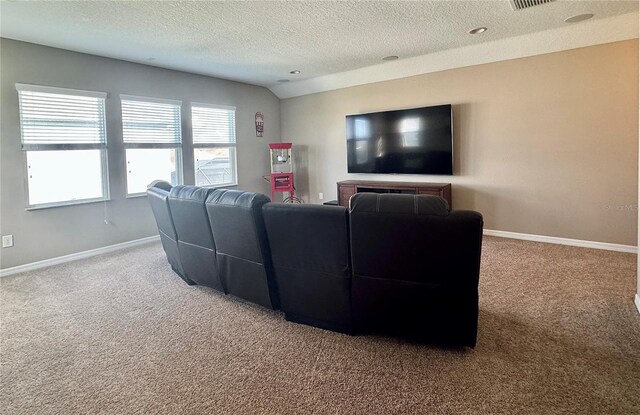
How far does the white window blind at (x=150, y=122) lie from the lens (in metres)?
4.87

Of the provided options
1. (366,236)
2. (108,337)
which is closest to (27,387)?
(108,337)

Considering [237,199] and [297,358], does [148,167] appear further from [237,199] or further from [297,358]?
[297,358]

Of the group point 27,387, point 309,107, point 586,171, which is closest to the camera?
point 27,387

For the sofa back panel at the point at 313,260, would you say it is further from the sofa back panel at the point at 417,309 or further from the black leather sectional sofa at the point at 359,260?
the sofa back panel at the point at 417,309

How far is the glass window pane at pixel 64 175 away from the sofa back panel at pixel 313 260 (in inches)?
131

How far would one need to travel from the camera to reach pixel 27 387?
1918 millimetres

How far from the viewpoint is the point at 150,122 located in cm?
514

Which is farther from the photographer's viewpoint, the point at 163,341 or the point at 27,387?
the point at 163,341

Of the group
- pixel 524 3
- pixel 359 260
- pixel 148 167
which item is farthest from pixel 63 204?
pixel 524 3

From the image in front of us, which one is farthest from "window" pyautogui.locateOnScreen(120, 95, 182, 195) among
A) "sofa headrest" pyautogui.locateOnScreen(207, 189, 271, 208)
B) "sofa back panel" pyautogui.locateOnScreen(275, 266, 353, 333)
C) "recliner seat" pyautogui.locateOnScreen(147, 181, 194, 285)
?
"sofa back panel" pyautogui.locateOnScreen(275, 266, 353, 333)

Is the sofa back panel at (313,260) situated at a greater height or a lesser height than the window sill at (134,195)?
lesser

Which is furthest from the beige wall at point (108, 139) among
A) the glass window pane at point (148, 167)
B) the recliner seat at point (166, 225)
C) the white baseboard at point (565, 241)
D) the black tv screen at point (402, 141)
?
the white baseboard at point (565, 241)

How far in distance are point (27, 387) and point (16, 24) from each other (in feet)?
11.0

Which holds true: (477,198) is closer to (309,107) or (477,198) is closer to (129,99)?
(309,107)
